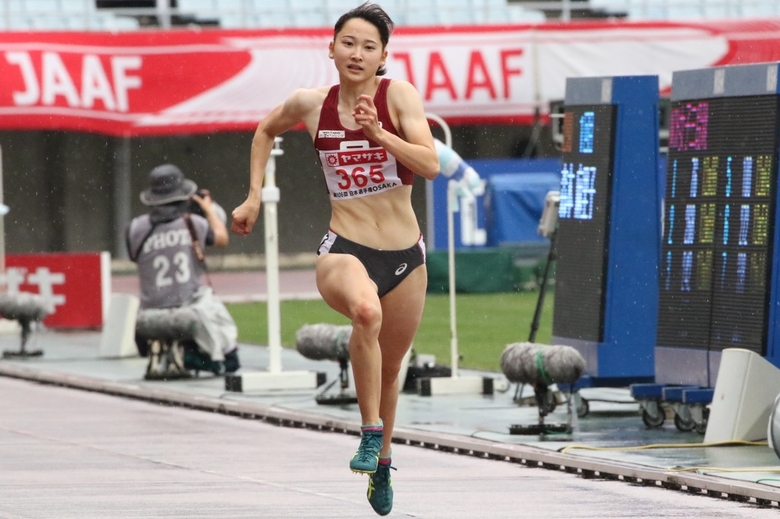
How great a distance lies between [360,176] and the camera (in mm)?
8273

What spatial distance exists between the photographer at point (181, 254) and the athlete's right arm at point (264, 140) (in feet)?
32.2

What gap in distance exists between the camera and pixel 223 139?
4672 cm

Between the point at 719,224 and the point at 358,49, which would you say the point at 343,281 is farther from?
the point at 719,224

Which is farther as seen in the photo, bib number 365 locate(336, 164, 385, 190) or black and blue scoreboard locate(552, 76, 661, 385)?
black and blue scoreboard locate(552, 76, 661, 385)

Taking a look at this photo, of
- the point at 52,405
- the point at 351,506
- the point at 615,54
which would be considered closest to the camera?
the point at 351,506

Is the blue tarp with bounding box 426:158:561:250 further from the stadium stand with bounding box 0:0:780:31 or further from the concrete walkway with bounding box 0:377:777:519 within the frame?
the concrete walkway with bounding box 0:377:777:519

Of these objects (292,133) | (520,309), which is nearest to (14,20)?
(292,133)

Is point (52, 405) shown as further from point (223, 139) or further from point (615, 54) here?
point (223, 139)

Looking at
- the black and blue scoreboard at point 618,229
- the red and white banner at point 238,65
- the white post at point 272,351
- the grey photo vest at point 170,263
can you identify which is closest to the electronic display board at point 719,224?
the black and blue scoreboard at point 618,229

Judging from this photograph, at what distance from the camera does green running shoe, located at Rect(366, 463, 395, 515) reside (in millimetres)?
8195

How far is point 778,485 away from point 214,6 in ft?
120

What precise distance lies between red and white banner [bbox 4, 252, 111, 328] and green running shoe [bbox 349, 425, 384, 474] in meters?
17.4

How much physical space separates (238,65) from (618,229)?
26.3 meters

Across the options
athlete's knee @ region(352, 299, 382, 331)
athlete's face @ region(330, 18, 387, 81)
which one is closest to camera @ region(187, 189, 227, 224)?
athlete's face @ region(330, 18, 387, 81)
